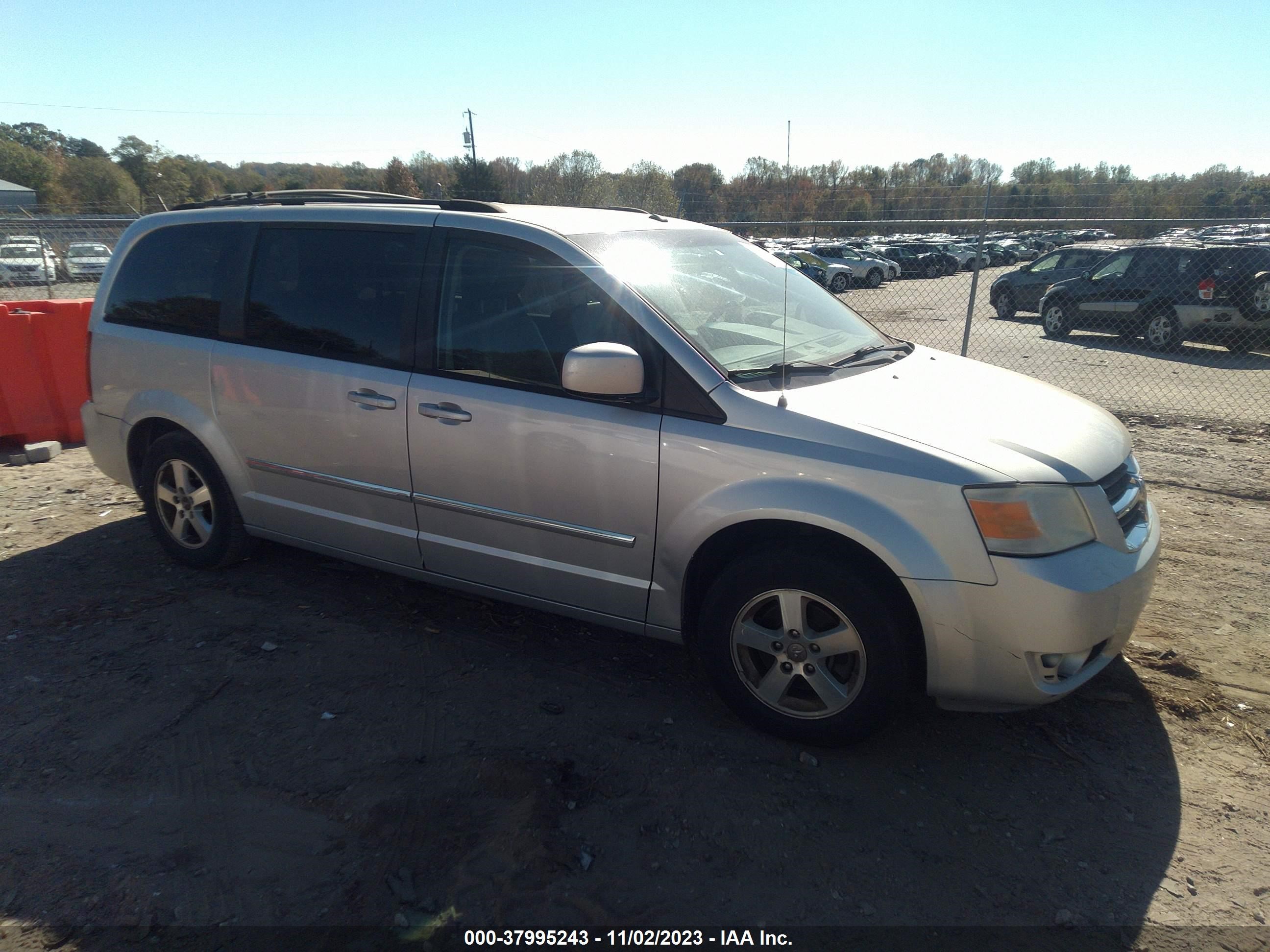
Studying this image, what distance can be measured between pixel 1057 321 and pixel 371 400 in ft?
49.1

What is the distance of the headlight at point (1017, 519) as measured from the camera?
2.76 meters

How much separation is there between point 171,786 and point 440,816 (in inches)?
39.7

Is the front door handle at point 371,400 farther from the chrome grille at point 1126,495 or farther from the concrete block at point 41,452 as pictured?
the concrete block at point 41,452

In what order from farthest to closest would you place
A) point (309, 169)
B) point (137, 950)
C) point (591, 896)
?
point (309, 169) < point (591, 896) < point (137, 950)

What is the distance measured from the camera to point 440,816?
279 centimetres

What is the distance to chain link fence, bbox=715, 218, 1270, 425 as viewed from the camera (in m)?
9.49

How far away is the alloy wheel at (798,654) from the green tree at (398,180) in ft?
69.1

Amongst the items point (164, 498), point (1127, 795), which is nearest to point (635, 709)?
point (1127, 795)

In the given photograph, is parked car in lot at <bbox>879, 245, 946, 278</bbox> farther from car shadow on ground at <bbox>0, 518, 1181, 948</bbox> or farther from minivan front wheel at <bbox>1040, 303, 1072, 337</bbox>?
car shadow on ground at <bbox>0, 518, 1181, 948</bbox>

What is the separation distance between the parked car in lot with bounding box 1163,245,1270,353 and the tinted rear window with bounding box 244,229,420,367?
43.9 ft

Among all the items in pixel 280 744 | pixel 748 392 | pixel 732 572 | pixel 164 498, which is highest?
pixel 748 392

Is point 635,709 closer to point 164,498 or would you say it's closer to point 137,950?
point 137,950

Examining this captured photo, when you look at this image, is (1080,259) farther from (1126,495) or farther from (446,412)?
(446,412)

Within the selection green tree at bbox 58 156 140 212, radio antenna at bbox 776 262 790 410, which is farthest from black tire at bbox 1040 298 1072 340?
green tree at bbox 58 156 140 212
